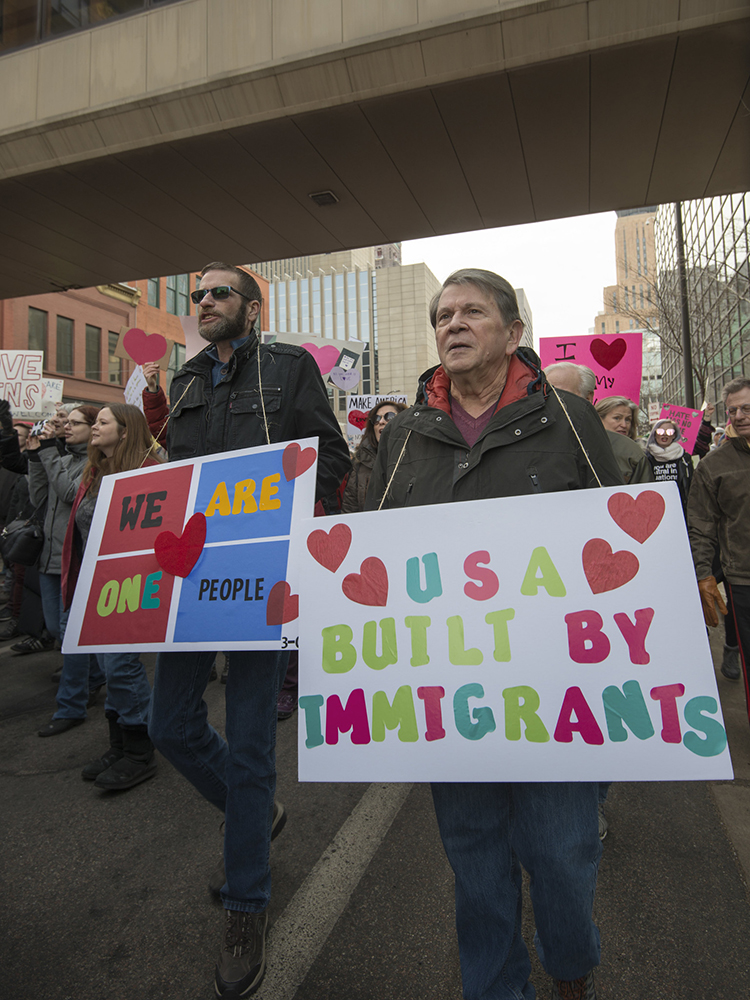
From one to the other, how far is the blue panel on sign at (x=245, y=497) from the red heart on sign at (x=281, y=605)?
171 mm

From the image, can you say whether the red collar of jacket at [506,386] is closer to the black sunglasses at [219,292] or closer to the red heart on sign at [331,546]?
the red heart on sign at [331,546]

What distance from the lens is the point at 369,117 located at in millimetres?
6773

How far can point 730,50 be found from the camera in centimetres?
563

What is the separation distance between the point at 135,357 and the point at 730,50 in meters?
6.20

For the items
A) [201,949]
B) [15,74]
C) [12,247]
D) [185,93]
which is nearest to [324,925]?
[201,949]

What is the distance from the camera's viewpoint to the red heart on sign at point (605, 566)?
145 cm

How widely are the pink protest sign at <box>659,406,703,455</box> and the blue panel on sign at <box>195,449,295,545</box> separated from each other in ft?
20.4

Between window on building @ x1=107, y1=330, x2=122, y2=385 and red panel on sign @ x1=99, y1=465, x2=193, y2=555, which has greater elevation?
window on building @ x1=107, y1=330, x2=122, y2=385

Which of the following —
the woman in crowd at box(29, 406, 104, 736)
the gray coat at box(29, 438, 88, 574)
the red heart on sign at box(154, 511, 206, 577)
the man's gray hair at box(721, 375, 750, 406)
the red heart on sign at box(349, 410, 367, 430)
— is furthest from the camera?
the red heart on sign at box(349, 410, 367, 430)

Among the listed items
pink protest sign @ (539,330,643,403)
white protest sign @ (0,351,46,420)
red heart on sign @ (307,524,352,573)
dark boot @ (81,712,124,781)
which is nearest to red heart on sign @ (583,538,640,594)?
Answer: red heart on sign @ (307,524,352,573)

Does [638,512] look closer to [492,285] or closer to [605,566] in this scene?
[605,566]

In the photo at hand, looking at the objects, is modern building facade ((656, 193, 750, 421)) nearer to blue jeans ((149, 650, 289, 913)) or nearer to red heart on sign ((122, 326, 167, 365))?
red heart on sign ((122, 326, 167, 365))

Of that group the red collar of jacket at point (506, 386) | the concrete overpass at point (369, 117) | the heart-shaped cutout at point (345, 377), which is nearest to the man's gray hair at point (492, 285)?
the red collar of jacket at point (506, 386)

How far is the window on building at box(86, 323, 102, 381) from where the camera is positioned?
28.2m
